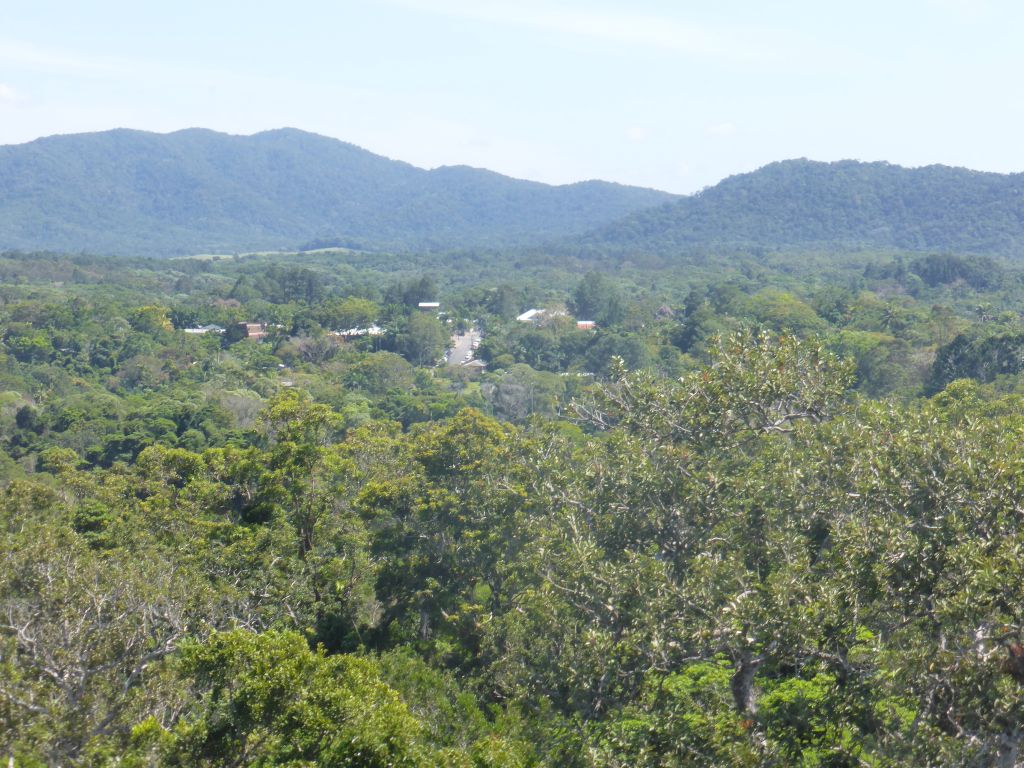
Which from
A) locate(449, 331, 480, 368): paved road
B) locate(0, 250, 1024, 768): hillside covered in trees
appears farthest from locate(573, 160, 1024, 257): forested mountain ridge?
locate(0, 250, 1024, 768): hillside covered in trees

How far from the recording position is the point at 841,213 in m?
156

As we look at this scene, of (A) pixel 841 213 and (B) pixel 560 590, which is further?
(A) pixel 841 213

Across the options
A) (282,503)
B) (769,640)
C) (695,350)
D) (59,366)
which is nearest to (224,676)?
(769,640)

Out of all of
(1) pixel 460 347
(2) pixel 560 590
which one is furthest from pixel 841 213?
(2) pixel 560 590

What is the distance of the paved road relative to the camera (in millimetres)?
59906

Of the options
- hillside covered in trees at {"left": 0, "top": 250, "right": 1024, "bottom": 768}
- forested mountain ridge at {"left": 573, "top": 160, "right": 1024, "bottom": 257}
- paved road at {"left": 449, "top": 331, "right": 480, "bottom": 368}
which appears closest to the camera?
hillside covered in trees at {"left": 0, "top": 250, "right": 1024, "bottom": 768}

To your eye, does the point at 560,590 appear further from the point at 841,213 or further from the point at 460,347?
the point at 841,213

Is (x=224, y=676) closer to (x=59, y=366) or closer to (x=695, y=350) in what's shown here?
(x=695, y=350)

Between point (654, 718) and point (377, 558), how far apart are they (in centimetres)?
772

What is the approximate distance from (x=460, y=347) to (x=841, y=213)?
109952 mm

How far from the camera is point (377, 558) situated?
50.9ft

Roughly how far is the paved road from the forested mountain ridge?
81.1 meters

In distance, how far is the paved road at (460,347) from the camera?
59906 mm

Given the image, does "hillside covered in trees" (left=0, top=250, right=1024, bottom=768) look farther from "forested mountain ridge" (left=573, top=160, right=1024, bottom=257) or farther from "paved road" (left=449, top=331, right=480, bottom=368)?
"forested mountain ridge" (left=573, top=160, right=1024, bottom=257)
